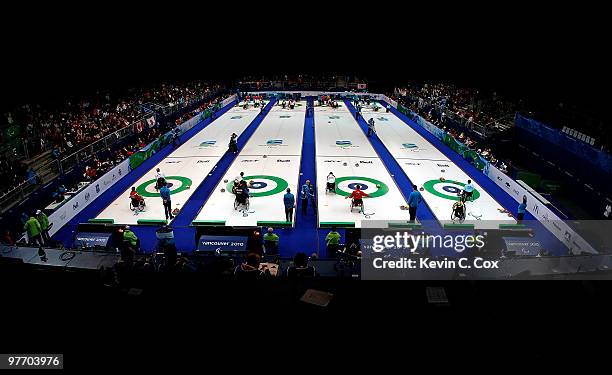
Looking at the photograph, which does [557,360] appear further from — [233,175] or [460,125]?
[460,125]

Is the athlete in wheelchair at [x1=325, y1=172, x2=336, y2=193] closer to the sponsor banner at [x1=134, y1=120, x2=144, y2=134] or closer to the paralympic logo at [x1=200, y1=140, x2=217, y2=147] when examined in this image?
the paralympic logo at [x1=200, y1=140, x2=217, y2=147]

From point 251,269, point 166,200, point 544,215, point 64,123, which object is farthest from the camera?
point 64,123

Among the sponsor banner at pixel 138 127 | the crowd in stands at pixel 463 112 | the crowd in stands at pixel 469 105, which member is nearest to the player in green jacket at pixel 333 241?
the crowd in stands at pixel 463 112

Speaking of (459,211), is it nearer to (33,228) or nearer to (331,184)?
(331,184)

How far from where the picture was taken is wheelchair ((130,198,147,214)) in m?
16.6

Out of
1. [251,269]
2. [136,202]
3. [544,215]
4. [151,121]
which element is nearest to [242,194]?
[136,202]

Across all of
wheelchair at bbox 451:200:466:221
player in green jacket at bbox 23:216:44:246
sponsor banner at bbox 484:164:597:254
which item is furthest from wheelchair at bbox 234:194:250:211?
sponsor banner at bbox 484:164:597:254

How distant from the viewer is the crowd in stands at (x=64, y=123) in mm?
19438

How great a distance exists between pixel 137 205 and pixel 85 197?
8.98 feet

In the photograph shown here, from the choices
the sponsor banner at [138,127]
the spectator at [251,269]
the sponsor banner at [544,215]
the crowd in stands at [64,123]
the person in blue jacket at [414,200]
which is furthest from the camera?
the sponsor banner at [138,127]

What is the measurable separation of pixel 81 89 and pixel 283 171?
79.4ft

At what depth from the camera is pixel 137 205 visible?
16.7m

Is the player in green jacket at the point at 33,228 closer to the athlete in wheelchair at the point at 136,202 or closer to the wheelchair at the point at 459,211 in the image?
the athlete in wheelchair at the point at 136,202

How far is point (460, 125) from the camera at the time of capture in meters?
29.0
